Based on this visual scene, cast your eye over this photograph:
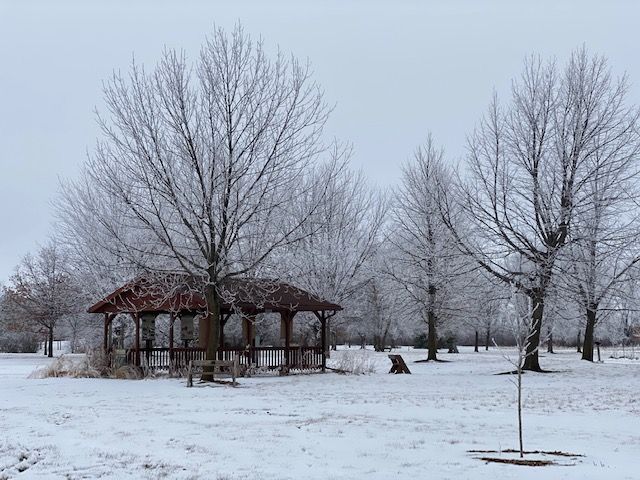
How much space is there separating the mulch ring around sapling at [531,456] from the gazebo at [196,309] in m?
14.8

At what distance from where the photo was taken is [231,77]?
2308 centimetres

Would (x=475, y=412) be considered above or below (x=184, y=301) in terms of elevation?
below

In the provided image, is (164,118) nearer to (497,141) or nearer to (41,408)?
(41,408)

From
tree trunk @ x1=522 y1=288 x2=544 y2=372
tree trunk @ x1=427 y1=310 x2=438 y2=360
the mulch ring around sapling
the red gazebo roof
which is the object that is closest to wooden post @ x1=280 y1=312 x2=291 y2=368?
the red gazebo roof

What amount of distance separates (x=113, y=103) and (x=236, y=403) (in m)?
11.4

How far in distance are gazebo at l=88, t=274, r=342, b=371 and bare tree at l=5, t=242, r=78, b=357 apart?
17001mm

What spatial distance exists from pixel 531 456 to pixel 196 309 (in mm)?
18834

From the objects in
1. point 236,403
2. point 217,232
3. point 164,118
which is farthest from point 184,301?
point 236,403

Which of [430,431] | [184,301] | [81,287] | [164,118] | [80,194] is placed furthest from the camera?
[81,287]

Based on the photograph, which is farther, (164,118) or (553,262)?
(553,262)

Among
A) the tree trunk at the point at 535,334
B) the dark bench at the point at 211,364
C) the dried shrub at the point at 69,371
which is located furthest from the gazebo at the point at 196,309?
the tree trunk at the point at 535,334

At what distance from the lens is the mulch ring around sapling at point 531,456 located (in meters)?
8.86

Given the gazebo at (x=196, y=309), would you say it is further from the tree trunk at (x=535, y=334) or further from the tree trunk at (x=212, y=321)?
the tree trunk at (x=535, y=334)

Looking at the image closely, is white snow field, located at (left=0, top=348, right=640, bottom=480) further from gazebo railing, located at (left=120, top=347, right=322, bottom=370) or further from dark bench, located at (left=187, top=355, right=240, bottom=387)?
gazebo railing, located at (left=120, top=347, right=322, bottom=370)
